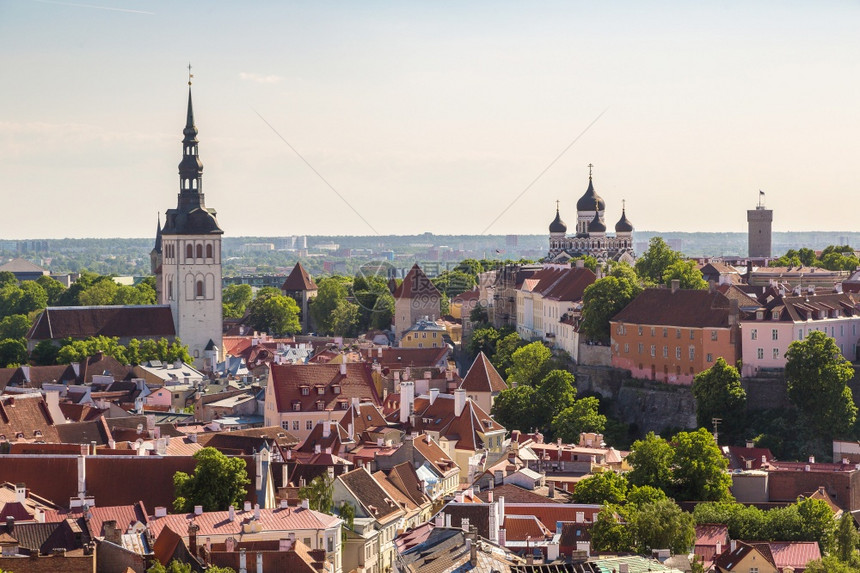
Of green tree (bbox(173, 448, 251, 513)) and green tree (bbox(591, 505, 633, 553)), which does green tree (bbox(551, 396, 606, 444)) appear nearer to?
green tree (bbox(591, 505, 633, 553))

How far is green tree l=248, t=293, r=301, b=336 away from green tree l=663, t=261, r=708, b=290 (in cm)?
5003

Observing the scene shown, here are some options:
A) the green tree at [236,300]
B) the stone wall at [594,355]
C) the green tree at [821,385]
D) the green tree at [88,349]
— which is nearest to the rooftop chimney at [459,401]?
the stone wall at [594,355]

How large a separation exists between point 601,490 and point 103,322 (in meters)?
62.4

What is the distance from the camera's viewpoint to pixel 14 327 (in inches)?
4840

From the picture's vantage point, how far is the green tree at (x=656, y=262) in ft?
290

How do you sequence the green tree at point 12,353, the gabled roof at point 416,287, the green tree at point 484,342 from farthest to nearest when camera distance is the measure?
the gabled roof at point 416,287, the green tree at point 12,353, the green tree at point 484,342

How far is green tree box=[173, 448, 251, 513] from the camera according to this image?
1625 inches

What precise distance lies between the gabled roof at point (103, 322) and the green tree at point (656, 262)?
3103 centimetres

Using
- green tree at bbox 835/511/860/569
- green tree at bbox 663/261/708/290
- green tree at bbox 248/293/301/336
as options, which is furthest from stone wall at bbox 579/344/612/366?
green tree at bbox 248/293/301/336

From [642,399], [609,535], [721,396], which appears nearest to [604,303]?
[642,399]

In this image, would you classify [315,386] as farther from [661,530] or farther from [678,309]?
[661,530]

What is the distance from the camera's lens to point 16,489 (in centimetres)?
4003

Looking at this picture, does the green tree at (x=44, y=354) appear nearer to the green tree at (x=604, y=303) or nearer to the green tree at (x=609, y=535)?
the green tree at (x=604, y=303)

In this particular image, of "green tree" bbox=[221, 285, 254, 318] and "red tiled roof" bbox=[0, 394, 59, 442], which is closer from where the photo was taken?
"red tiled roof" bbox=[0, 394, 59, 442]
